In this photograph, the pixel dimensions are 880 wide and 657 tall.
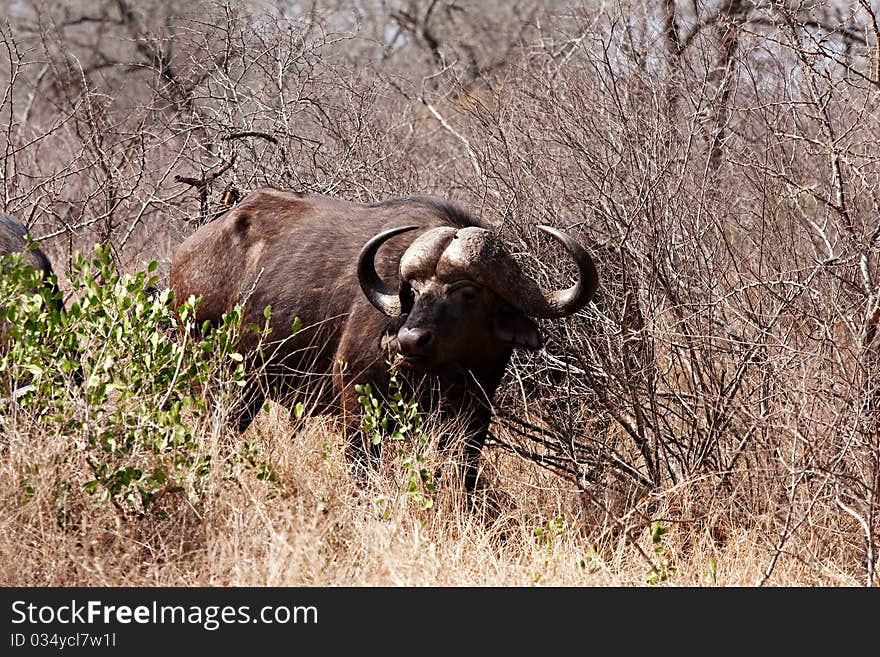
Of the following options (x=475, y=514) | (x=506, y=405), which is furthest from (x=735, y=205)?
(x=475, y=514)

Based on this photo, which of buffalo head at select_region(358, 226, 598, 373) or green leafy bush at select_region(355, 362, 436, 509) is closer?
green leafy bush at select_region(355, 362, 436, 509)

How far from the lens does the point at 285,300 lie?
18.2ft

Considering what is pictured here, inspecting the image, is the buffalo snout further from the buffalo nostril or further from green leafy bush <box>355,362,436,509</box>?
green leafy bush <box>355,362,436,509</box>

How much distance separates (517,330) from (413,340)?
0.51 metres

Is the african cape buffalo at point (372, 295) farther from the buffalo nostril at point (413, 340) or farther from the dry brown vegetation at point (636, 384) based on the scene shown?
the dry brown vegetation at point (636, 384)

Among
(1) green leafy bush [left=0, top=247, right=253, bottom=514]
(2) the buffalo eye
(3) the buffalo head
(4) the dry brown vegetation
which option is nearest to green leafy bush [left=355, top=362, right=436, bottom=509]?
(4) the dry brown vegetation

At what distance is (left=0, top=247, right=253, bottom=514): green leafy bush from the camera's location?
4.03 metres

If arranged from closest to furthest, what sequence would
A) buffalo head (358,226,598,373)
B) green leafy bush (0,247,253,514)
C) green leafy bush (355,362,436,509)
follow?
1. green leafy bush (0,247,253,514)
2. green leafy bush (355,362,436,509)
3. buffalo head (358,226,598,373)

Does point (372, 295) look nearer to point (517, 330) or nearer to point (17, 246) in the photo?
point (517, 330)

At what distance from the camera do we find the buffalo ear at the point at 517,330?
486 centimetres

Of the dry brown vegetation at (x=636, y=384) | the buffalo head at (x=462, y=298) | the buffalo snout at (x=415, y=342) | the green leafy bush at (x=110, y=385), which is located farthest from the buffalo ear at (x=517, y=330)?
the green leafy bush at (x=110, y=385)

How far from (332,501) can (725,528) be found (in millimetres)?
1654
